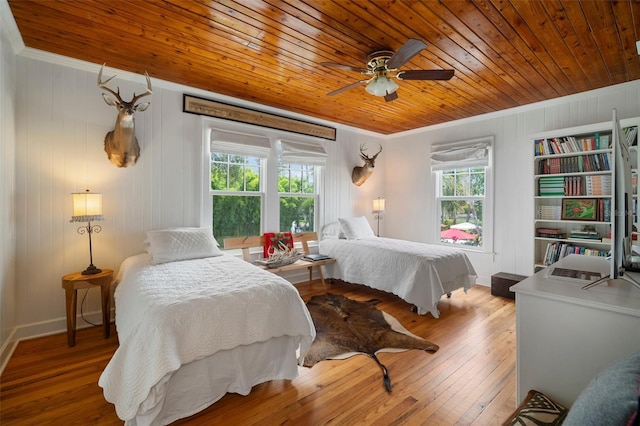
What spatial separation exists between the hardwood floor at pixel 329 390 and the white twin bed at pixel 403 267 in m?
0.56

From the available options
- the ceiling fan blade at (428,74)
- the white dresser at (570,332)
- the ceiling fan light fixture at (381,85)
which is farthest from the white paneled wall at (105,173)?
the white dresser at (570,332)

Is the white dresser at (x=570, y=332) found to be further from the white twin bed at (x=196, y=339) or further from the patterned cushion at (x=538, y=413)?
the white twin bed at (x=196, y=339)

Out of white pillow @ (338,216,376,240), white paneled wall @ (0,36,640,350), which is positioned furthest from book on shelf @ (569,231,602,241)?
white pillow @ (338,216,376,240)

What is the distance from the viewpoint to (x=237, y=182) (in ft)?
13.0

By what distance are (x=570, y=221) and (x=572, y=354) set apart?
9.53ft

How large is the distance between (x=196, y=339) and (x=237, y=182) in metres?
2.59

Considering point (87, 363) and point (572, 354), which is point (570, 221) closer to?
point (572, 354)

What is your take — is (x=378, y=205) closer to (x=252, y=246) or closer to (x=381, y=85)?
(x=252, y=246)

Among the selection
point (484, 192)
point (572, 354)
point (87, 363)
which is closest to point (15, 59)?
point (87, 363)

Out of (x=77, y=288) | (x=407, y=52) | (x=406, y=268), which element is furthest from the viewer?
(x=406, y=268)

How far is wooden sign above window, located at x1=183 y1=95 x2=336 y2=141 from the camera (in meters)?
3.51

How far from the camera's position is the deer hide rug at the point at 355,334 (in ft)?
7.98

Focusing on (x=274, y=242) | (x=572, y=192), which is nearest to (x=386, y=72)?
(x=274, y=242)

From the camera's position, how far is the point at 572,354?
4.25 ft
